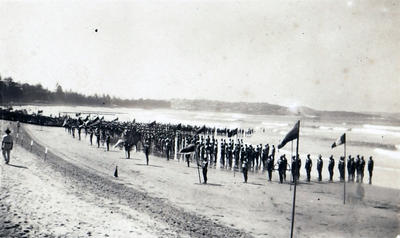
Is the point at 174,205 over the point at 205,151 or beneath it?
beneath

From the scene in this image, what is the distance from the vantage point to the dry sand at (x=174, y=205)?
9.97 m

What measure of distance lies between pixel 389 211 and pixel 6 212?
14.4 m

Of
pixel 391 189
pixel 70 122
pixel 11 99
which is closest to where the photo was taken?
pixel 391 189

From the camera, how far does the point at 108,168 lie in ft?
65.1

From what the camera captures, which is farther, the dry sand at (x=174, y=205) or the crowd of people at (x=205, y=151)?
the crowd of people at (x=205, y=151)

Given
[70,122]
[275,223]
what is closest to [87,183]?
[275,223]

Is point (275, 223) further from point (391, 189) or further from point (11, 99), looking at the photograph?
point (11, 99)

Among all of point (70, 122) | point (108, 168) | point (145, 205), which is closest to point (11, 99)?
point (70, 122)

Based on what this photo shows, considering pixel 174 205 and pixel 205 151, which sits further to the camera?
pixel 205 151

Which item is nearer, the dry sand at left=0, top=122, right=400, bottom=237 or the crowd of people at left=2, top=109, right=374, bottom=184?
the dry sand at left=0, top=122, right=400, bottom=237

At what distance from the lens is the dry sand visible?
9.97 meters

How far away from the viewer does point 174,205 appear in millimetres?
12977

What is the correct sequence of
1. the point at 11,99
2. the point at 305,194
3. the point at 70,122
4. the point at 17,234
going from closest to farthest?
the point at 17,234
the point at 305,194
the point at 70,122
the point at 11,99

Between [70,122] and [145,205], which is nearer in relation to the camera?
[145,205]
